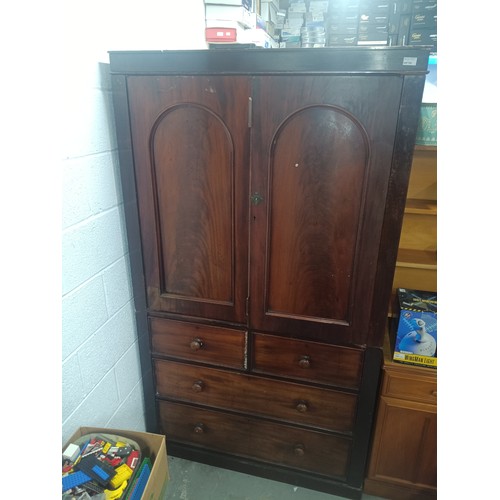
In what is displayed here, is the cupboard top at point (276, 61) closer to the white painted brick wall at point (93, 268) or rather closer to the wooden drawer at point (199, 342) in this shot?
the white painted brick wall at point (93, 268)

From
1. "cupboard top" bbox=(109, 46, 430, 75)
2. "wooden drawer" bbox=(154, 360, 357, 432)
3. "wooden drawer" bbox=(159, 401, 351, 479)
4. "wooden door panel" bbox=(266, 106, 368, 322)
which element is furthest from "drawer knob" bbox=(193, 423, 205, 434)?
"cupboard top" bbox=(109, 46, 430, 75)

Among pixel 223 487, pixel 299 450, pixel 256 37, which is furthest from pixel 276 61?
pixel 223 487

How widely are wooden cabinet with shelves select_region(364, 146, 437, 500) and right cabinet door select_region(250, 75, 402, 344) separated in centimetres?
31

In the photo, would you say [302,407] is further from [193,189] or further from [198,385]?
[193,189]

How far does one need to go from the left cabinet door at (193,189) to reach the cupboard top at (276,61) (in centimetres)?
3

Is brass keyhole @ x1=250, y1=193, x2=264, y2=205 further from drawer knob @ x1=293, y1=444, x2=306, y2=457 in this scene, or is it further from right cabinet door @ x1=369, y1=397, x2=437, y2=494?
drawer knob @ x1=293, y1=444, x2=306, y2=457

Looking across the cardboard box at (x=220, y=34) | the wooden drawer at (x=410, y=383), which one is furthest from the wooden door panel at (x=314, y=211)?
the cardboard box at (x=220, y=34)

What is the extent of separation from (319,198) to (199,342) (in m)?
0.74

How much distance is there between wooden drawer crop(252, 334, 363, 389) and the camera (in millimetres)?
1299

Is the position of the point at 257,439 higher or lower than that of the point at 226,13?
lower

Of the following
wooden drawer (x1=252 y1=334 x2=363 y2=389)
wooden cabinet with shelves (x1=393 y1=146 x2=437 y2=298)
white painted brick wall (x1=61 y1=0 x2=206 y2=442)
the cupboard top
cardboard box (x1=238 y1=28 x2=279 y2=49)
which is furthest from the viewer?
cardboard box (x1=238 y1=28 x2=279 y2=49)

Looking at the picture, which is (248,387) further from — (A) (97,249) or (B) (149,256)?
(A) (97,249)

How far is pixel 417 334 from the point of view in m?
1.31

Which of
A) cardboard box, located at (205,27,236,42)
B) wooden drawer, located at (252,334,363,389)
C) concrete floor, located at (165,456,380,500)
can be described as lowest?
concrete floor, located at (165,456,380,500)
